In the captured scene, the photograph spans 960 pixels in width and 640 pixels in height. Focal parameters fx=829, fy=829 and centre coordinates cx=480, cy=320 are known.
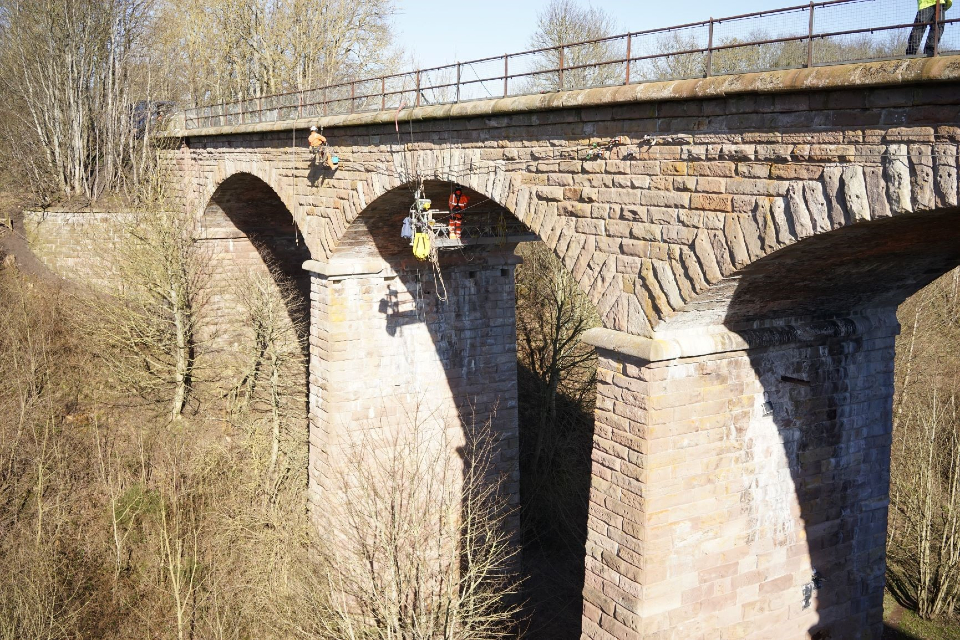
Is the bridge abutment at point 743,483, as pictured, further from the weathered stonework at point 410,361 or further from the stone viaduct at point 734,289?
the weathered stonework at point 410,361

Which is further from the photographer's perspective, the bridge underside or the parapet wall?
the parapet wall

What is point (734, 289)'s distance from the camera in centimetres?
696

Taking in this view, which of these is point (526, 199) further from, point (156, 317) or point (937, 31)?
point (156, 317)

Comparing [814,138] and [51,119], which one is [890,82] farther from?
[51,119]

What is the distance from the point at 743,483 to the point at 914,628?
758cm

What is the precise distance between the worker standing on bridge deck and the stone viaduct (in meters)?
0.22

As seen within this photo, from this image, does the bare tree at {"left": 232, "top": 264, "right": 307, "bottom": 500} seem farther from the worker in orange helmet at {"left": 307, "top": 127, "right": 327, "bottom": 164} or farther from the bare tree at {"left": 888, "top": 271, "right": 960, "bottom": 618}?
the bare tree at {"left": 888, "top": 271, "right": 960, "bottom": 618}

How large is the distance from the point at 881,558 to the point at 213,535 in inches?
390

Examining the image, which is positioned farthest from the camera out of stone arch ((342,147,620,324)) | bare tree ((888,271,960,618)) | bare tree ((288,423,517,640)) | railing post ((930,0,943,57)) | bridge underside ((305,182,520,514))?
bare tree ((888,271,960,618))

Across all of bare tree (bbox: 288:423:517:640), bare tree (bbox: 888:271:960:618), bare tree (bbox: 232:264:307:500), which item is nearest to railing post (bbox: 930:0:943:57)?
bare tree (bbox: 288:423:517:640)

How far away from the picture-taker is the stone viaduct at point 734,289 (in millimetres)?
5801

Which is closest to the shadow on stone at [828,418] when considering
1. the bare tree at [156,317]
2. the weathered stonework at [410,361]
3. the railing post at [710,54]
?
the railing post at [710,54]

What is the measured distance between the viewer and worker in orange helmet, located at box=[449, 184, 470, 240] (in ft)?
34.9

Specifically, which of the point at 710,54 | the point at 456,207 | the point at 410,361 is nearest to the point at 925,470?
the point at 410,361
